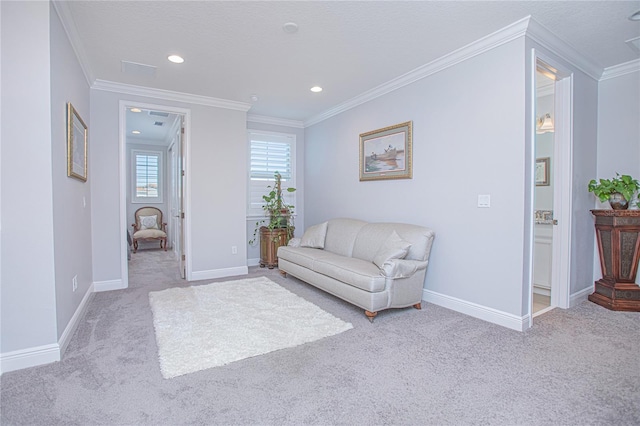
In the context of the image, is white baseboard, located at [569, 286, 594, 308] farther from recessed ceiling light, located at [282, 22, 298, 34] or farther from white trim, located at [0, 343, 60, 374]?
white trim, located at [0, 343, 60, 374]

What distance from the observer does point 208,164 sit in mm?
4801

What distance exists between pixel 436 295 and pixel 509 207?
125 cm

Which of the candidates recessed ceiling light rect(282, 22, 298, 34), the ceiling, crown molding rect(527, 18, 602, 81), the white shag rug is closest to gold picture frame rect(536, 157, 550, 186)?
crown molding rect(527, 18, 602, 81)

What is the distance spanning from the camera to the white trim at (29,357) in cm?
214

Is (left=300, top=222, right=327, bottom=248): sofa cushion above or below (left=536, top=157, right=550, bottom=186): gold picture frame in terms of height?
below

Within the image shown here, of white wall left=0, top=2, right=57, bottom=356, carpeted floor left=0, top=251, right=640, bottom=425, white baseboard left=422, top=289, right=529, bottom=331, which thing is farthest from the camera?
white baseboard left=422, top=289, right=529, bottom=331

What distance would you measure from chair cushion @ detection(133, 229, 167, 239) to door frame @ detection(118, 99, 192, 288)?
3.07 metres

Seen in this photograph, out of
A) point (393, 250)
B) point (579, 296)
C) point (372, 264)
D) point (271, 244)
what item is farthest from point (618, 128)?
point (271, 244)

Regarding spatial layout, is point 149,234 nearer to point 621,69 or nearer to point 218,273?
point 218,273

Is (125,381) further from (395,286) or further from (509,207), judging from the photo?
(509,207)

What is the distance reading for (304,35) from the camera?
2928 mm

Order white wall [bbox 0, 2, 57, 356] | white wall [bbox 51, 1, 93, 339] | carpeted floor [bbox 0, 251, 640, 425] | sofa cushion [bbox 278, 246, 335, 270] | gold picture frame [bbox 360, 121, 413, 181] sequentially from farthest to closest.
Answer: sofa cushion [bbox 278, 246, 335, 270] → gold picture frame [bbox 360, 121, 413, 181] → white wall [bbox 51, 1, 93, 339] → white wall [bbox 0, 2, 57, 356] → carpeted floor [bbox 0, 251, 640, 425]

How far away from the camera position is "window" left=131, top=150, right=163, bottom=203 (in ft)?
26.0

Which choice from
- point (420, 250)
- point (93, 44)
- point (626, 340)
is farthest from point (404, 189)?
point (93, 44)
